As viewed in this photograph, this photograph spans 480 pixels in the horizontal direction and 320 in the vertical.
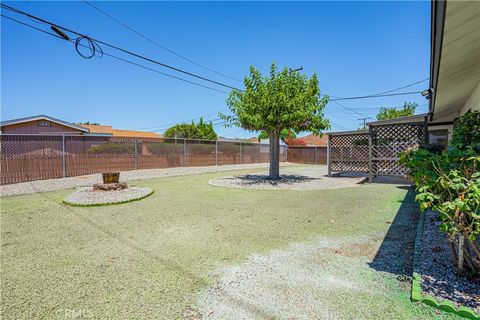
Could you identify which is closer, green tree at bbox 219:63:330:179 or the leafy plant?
the leafy plant

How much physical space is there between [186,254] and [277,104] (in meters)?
6.97

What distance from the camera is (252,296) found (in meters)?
2.19

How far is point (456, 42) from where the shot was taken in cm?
297

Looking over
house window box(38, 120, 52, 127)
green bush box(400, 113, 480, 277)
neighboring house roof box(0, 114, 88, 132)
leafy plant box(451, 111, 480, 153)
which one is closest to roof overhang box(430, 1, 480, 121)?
leafy plant box(451, 111, 480, 153)

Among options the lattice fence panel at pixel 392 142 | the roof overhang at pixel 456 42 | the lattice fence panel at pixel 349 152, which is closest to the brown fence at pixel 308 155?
the lattice fence panel at pixel 349 152

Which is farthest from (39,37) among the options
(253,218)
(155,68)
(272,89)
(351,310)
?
(351,310)

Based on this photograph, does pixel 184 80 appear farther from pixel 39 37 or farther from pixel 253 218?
pixel 253 218

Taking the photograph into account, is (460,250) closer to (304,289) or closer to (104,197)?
(304,289)

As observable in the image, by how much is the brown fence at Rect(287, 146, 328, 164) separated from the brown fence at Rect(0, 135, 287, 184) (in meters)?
9.26

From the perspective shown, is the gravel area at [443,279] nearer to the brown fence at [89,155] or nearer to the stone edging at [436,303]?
the stone edging at [436,303]

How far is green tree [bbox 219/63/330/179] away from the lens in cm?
898

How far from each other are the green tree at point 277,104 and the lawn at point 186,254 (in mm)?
4093

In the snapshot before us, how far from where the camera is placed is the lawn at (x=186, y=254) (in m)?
2.05

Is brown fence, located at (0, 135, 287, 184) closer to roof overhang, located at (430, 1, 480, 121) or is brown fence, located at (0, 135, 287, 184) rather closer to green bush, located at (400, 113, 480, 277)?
green bush, located at (400, 113, 480, 277)
